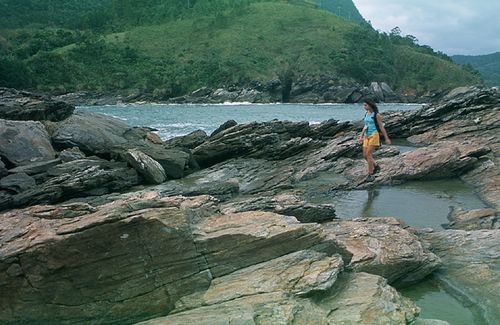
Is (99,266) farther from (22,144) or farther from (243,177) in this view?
(22,144)

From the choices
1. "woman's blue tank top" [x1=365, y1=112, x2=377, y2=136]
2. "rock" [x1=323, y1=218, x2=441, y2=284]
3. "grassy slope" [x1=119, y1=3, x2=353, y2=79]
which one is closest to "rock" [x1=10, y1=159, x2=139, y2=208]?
"woman's blue tank top" [x1=365, y1=112, x2=377, y2=136]

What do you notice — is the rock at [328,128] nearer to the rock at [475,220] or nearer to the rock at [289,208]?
the rock at [475,220]

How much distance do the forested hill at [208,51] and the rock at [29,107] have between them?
68.7 metres

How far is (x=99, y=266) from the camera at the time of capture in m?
6.35

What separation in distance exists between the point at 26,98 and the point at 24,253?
63.7 ft

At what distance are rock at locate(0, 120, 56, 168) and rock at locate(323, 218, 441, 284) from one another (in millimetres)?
11825

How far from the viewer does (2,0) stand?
172000mm

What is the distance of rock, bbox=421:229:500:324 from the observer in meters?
7.36

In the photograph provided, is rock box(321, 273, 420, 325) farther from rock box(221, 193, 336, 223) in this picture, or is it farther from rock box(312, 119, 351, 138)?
rock box(312, 119, 351, 138)

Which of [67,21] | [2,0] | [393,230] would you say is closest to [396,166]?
[393,230]

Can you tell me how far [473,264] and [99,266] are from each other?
6237 millimetres

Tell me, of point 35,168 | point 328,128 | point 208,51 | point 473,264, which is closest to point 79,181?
point 35,168

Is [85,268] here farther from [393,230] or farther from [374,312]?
[393,230]

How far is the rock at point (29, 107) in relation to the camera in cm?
2147
